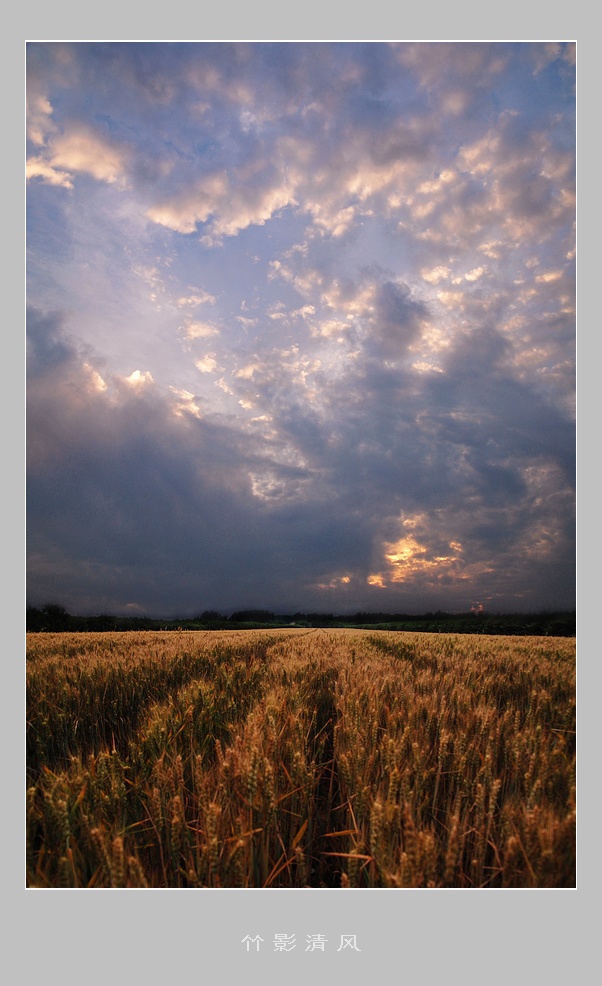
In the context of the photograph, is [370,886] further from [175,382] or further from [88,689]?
[175,382]

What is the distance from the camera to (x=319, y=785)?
2152mm

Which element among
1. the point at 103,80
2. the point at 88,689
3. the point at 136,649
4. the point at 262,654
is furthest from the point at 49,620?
the point at 103,80

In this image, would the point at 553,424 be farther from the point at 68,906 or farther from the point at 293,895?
the point at 68,906

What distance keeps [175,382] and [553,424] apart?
2.65 meters

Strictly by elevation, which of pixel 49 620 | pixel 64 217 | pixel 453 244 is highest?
pixel 64 217

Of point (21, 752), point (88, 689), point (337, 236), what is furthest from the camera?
point (337, 236)

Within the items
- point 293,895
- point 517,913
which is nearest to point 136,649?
point 293,895

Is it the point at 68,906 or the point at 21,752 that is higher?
the point at 21,752

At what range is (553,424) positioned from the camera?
3.08 metres

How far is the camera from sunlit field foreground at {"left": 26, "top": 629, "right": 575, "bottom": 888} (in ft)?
4.98

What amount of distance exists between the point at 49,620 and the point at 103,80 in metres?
3.72

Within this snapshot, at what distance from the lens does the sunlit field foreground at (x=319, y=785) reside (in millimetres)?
1519

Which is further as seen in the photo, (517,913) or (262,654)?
(262,654)

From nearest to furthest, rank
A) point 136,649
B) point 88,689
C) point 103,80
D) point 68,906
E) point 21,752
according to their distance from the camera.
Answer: point 68,906 → point 21,752 → point 88,689 → point 103,80 → point 136,649
